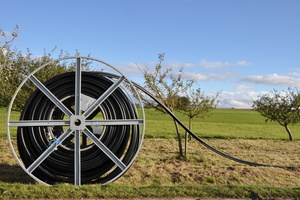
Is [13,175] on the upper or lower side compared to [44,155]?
lower

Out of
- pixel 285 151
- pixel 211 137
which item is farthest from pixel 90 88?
pixel 211 137

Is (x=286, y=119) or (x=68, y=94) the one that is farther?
(x=286, y=119)

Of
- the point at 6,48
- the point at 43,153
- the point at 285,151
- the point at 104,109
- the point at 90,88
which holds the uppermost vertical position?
the point at 6,48

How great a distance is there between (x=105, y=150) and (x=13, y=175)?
2.91 metres

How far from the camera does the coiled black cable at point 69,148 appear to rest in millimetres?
6266

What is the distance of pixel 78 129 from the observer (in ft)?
19.7

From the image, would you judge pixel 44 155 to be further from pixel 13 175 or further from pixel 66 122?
pixel 13 175

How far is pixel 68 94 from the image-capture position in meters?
6.47

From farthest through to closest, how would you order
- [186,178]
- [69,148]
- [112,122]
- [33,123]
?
[186,178], [69,148], [112,122], [33,123]

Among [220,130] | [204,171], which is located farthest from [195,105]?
[220,130]

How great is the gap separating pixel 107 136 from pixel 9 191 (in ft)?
7.33

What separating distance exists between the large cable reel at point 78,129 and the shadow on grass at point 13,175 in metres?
0.55

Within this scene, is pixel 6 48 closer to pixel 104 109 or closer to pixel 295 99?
pixel 104 109

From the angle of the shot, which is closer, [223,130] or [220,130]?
[220,130]
